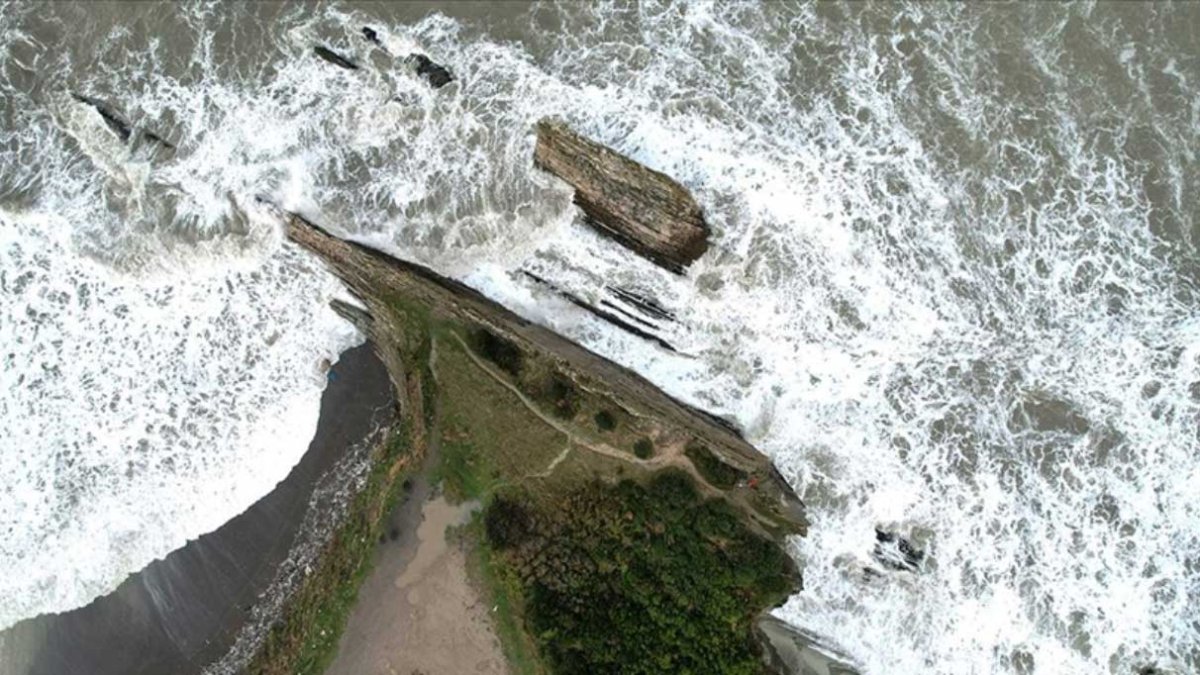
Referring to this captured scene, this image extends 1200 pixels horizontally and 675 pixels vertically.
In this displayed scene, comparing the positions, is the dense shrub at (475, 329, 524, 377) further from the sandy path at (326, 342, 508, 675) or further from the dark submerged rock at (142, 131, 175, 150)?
the dark submerged rock at (142, 131, 175, 150)

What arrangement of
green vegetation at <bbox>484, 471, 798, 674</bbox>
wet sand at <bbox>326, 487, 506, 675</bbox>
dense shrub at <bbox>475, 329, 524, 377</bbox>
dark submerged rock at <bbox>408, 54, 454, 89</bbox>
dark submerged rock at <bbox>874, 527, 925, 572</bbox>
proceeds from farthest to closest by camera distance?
dark submerged rock at <bbox>408, 54, 454, 89</bbox> < dark submerged rock at <bbox>874, 527, 925, 572</bbox> < wet sand at <bbox>326, 487, 506, 675</bbox> < dense shrub at <bbox>475, 329, 524, 377</bbox> < green vegetation at <bbox>484, 471, 798, 674</bbox>

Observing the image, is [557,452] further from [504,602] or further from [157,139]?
[157,139]

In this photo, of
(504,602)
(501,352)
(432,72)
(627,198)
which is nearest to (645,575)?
(504,602)

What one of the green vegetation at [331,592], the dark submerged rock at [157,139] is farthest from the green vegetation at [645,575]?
the dark submerged rock at [157,139]

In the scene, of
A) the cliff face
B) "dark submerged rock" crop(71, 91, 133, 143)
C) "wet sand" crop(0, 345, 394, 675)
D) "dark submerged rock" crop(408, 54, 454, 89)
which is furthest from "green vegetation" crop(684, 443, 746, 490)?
"dark submerged rock" crop(71, 91, 133, 143)

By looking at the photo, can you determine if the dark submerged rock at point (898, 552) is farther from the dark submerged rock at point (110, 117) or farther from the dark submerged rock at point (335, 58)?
the dark submerged rock at point (110, 117)

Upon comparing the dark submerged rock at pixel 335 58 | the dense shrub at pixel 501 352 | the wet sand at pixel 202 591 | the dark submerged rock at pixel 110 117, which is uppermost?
the dark submerged rock at pixel 335 58
